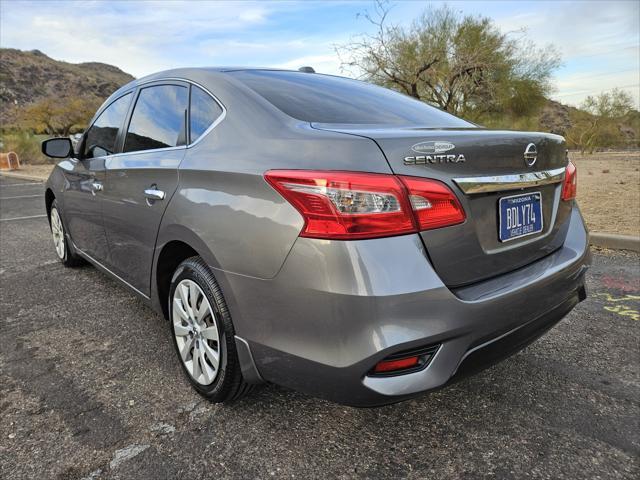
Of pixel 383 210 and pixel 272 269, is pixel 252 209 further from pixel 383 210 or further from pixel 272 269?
pixel 383 210

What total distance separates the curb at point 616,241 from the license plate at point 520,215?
11.0ft

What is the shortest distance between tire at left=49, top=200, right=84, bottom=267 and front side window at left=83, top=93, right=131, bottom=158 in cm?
101

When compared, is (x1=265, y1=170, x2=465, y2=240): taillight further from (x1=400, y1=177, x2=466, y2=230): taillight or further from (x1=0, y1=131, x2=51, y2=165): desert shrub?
(x1=0, y1=131, x2=51, y2=165): desert shrub

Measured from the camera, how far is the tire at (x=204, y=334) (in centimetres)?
196

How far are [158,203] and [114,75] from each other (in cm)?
14185

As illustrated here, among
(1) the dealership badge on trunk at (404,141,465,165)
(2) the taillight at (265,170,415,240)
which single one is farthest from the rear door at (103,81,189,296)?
(1) the dealership badge on trunk at (404,141,465,165)

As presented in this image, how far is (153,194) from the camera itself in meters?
2.36

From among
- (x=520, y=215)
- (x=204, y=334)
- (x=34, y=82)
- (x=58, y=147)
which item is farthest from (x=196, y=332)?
(x=34, y=82)

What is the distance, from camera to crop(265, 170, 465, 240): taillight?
59.4 inches

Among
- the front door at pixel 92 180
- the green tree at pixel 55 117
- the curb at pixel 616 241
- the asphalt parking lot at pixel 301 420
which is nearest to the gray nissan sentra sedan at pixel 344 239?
the asphalt parking lot at pixel 301 420

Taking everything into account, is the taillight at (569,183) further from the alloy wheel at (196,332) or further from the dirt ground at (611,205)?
the dirt ground at (611,205)

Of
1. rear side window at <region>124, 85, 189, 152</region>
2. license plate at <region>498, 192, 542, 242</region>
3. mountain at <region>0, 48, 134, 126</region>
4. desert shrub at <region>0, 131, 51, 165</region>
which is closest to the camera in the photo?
license plate at <region>498, 192, 542, 242</region>

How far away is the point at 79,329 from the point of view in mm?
3088

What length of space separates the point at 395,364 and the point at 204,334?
37.3 inches
